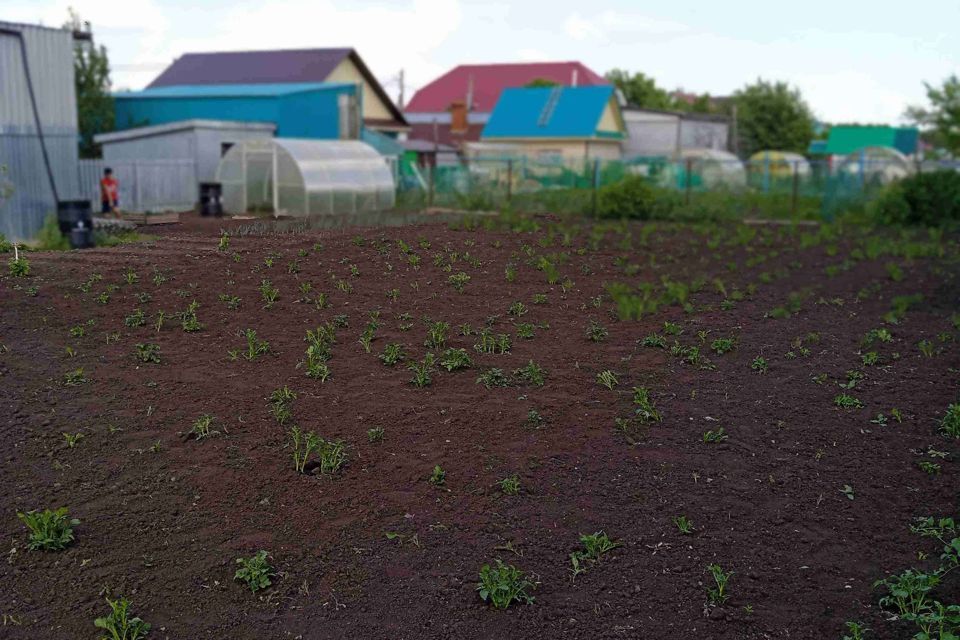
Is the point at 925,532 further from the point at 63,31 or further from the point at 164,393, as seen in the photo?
the point at 63,31

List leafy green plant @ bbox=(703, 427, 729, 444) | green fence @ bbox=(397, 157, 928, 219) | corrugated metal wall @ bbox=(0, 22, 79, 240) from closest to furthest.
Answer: leafy green plant @ bbox=(703, 427, 729, 444)
corrugated metal wall @ bbox=(0, 22, 79, 240)
green fence @ bbox=(397, 157, 928, 219)

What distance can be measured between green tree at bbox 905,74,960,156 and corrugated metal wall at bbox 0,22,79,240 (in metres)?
20.9

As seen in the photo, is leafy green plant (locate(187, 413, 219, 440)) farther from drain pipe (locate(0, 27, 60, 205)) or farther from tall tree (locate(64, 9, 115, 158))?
tall tree (locate(64, 9, 115, 158))

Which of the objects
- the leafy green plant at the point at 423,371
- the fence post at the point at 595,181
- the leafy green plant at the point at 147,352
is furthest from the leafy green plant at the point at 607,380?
the fence post at the point at 595,181

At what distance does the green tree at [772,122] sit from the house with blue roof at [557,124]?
713 inches

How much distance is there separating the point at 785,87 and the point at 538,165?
37.9 metres

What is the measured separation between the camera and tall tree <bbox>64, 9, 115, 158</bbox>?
3297 cm

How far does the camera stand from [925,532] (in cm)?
529

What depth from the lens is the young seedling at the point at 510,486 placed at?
5457 millimetres

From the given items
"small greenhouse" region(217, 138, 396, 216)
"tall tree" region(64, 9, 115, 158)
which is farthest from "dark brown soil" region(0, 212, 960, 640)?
"tall tree" region(64, 9, 115, 158)

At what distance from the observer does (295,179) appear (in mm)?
23125

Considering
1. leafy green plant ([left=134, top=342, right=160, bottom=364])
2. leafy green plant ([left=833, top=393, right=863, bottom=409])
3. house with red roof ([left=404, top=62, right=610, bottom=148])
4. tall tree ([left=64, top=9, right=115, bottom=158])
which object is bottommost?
leafy green plant ([left=833, top=393, right=863, bottom=409])

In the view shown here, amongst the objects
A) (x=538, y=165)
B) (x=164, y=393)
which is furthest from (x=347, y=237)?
(x=538, y=165)

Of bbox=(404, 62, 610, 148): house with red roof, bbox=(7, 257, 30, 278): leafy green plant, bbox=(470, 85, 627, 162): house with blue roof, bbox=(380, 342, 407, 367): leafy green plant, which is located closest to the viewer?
bbox=(380, 342, 407, 367): leafy green plant
